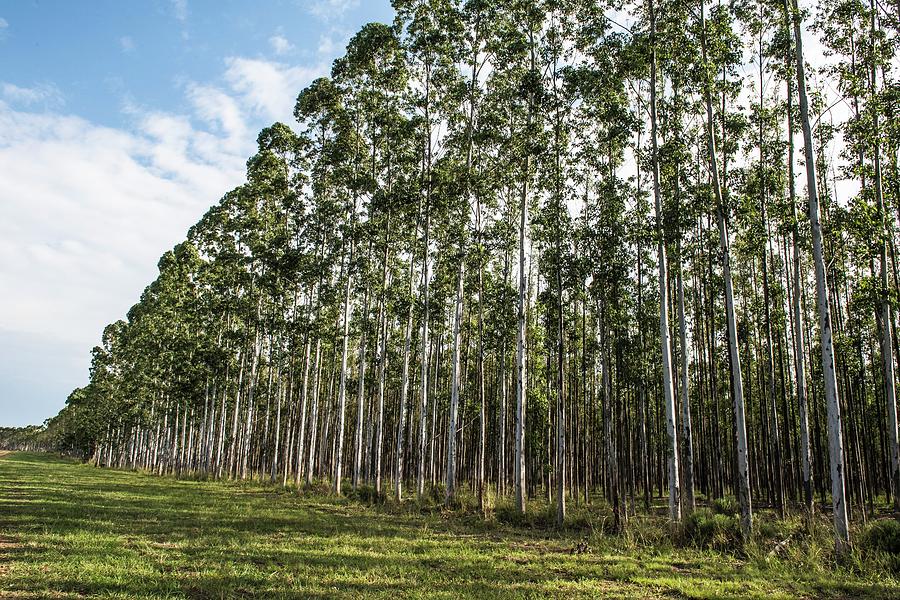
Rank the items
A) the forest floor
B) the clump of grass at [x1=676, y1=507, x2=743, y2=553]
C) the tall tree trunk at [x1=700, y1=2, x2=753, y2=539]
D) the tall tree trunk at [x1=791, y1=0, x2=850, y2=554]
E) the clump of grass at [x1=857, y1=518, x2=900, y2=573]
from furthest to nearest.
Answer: the tall tree trunk at [x1=700, y1=2, x2=753, y2=539]
the clump of grass at [x1=676, y1=507, x2=743, y2=553]
the tall tree trunk at [x1=791, y1=0, x2=850, y2=554]
the clump of grass at [x1=857, y1=518, x2=900, y2=573]
the forest floor

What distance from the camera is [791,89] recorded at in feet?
59.4

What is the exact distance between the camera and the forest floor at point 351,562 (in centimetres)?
745

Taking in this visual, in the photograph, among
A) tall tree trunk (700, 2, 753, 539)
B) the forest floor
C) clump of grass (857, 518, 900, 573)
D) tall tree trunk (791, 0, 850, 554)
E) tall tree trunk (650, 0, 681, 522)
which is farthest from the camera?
tall tree trunk (650, 0, 681, 522)

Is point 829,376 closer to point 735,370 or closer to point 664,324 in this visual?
point 735,370

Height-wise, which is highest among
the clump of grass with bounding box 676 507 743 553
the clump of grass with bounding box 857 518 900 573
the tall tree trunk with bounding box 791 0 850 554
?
the tall tree trunk with bounding box 791 0 850 554

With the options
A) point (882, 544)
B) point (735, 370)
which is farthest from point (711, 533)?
point (735, 370)

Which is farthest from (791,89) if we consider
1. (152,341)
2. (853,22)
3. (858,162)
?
(152,341)

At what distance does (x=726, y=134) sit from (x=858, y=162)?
396 centimetres

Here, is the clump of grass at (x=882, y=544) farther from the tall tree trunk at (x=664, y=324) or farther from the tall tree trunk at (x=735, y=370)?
the tall tree trunk at (x=664, y=324)

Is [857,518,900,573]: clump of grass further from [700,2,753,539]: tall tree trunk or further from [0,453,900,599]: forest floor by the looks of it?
[700,2,753,539]: tall tree trunk

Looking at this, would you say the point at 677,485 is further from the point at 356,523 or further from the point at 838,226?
the point at 356,523

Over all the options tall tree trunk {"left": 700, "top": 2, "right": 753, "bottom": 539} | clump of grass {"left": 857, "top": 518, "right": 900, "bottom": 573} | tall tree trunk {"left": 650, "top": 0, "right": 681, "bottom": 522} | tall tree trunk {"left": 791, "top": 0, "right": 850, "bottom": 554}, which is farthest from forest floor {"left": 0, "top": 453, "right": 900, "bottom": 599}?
tall tree trunk {"left": 650, "top": 0, "right": 681, "bottom": 522}

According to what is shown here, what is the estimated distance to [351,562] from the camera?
9219mm

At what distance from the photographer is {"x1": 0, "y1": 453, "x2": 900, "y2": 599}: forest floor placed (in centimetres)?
745
